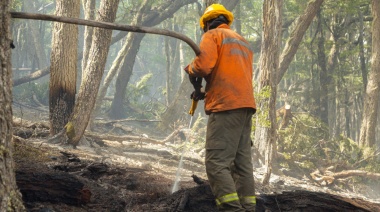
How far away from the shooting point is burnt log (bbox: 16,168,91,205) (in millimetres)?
4656

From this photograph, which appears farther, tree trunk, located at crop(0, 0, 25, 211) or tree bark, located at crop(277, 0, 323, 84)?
tree bark, located at crop(277, 0, 323, 84)

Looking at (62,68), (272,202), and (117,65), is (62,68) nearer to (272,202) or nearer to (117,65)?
(272,202)

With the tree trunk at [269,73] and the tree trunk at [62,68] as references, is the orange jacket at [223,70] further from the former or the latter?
the tree trunk at [62,68]

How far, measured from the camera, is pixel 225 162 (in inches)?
181

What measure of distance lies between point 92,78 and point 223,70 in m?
6.24

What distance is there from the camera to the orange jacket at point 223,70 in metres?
4.67

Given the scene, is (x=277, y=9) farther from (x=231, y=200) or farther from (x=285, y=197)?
(x=231, y=200)

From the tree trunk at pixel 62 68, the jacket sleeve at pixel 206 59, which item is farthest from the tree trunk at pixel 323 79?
the jacket sleeve at pixel 206 59

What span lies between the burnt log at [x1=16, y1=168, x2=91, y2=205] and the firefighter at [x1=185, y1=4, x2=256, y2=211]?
1283mm

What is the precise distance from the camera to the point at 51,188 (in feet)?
15.7

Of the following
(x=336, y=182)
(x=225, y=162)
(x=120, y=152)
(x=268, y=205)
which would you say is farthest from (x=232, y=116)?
(x=336, y=182)

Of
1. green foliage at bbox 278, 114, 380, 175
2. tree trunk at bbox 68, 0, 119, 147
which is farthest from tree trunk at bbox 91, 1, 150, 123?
green foliage at bbox 278, 114, 380, 175

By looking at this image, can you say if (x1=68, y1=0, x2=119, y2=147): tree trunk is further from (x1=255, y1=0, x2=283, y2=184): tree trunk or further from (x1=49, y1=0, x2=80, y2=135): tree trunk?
(x1=255, y1=0, x2=283, y2=184): tree trunk

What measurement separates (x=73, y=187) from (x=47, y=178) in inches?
10.4
